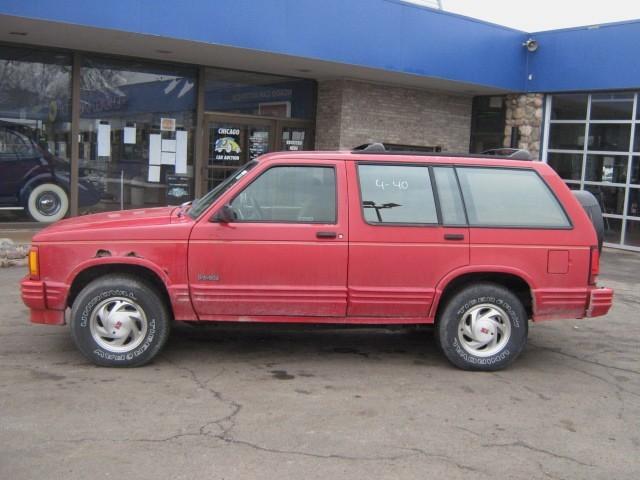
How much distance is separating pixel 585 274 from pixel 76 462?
13.8 feet

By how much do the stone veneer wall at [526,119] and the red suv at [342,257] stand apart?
10167 mm

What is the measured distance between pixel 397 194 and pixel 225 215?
4.81 ft

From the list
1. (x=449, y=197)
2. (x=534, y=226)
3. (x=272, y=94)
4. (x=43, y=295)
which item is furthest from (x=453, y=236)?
(x=272, y=94)

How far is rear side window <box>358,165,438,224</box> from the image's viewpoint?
5.54 m

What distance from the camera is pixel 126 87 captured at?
12.6m

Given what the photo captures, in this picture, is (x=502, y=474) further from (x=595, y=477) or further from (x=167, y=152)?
(x=167, y=152)

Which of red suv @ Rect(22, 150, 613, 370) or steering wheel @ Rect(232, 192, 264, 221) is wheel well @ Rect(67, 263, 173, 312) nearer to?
red suv @ Rect(22, 150, 613, 370)

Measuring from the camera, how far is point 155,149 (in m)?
13.0

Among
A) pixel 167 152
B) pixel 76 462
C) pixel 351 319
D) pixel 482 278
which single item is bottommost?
pixel 76 462

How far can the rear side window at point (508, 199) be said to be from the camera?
5641 millimetres

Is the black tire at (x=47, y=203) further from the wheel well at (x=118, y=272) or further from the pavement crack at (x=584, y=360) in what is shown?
the pavement crack at (x=584, y=360)

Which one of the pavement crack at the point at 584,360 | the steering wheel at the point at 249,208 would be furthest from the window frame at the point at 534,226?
the steering wheel at the point at 249,208

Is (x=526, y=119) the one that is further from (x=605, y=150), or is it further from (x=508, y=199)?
(x=508, y=199)

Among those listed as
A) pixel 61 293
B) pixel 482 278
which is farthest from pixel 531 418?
pixel 61 293
